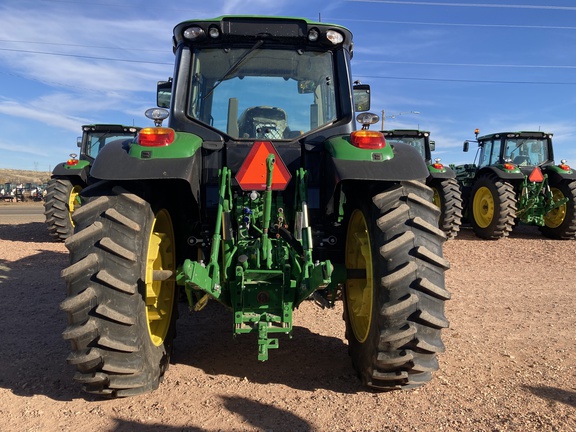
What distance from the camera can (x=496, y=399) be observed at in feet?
9.39

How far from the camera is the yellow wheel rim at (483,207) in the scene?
35.1ft

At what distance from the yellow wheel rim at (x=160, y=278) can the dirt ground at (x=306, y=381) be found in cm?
34

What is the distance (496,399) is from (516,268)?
5.12 meters

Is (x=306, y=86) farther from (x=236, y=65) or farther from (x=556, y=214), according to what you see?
(x=556, y=214)

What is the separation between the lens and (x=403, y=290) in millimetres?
2660

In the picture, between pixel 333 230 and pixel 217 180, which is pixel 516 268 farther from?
pixel 217 180

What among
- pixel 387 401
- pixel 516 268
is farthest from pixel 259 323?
pixel 516 268

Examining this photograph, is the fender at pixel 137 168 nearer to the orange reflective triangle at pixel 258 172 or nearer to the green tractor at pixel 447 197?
the orange reflective triangle at pixel 258 172

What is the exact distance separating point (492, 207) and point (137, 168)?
31.3 feet

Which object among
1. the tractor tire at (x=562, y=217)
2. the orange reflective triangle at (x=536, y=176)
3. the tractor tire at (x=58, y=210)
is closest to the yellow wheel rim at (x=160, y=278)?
the tractor tire at (x=58, y=210)

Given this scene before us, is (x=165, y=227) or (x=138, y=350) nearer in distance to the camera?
(x=138, y=350)

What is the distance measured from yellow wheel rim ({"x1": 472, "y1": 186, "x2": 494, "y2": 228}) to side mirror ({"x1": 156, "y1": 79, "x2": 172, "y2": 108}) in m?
8.45

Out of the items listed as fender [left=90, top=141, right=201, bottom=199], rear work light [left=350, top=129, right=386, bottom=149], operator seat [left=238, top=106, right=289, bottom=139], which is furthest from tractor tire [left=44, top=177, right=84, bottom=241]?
rear work light [left=350, top=129, right=386, bottom=149]

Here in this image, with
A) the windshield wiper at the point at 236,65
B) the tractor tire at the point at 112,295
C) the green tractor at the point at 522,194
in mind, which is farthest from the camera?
the green tractor at the point at 522,194
